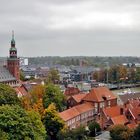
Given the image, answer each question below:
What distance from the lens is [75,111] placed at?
5103cm

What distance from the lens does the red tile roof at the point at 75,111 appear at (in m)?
47.2

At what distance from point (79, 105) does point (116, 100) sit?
811 cm

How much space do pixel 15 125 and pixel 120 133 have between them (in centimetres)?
1203

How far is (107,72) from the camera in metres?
124

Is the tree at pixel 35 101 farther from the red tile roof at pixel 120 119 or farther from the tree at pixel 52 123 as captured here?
the red tile roof at pixel 120 119

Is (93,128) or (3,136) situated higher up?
(3,136)

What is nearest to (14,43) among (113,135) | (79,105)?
(79,105)

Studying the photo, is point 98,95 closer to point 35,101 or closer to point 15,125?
point 35,101

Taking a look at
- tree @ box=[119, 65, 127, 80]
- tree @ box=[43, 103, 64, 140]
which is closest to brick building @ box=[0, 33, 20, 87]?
tree @ box=[43, 103, 64, 140]

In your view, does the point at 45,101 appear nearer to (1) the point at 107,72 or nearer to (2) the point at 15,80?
(2) the point at 15,80

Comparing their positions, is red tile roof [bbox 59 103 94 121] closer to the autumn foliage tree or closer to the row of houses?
the row of houses

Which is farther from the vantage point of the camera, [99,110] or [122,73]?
[122,73]

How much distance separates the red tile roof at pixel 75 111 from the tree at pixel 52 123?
2861 millimetres

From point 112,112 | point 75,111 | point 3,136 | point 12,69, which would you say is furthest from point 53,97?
point 3,136
